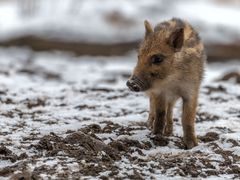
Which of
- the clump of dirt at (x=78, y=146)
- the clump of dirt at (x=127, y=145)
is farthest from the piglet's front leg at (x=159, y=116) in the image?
the clump of dirt at (x=78, y=146)

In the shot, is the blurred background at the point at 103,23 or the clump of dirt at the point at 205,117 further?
the blurred background at the point at 103,23

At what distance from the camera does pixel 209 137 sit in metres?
6.13

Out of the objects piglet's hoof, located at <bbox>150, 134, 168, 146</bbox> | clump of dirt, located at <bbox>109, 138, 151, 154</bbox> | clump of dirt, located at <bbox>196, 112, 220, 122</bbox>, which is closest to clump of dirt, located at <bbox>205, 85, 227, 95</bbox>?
clump of dirt, located at <bbox>196, 112, 220, 122</bbox>

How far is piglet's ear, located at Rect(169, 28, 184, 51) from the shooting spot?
564 cm

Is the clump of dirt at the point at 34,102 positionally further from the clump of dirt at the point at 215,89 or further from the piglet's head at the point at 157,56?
the clump of dirt at the point at 215,89

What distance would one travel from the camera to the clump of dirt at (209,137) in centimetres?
607

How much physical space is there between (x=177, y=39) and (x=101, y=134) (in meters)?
1.21

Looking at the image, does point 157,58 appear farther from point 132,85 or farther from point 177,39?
point 132,85

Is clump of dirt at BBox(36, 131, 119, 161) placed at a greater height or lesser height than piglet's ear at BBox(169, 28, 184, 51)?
lesser

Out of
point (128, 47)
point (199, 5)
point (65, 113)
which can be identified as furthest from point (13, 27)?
point (65, 113)

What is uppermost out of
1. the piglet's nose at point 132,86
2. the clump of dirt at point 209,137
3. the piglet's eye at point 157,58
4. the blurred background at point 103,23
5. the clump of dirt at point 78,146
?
the blurred background at point 103,23

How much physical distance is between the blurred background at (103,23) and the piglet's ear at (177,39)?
33.0ft

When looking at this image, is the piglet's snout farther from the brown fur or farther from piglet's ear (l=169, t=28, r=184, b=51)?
piglet's ear (l=169, t=28, r=184, b=51)

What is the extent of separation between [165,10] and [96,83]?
1022cm
